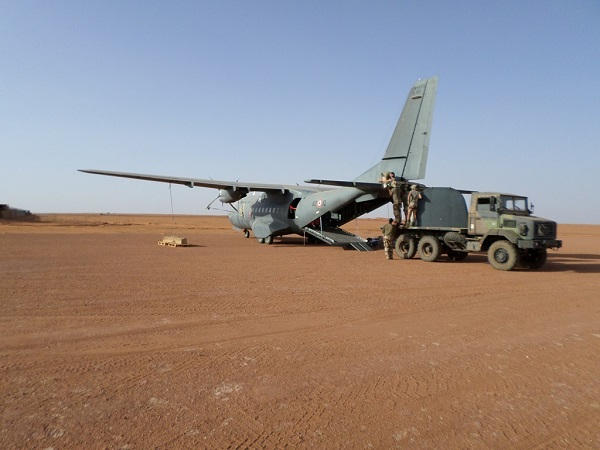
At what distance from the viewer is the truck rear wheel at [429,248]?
46.0ft

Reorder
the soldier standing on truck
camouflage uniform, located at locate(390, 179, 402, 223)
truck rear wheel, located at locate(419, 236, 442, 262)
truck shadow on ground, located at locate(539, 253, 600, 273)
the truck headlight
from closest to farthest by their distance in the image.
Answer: the truck headlight < truck shadow on ground, located at locate(539, 253, 600, 273) < truck rear wheel, located at locate(419, 236, 442, 262) < the soldier standing on truck < camouflage uniform, located at locate(390, 179, 402, 223)

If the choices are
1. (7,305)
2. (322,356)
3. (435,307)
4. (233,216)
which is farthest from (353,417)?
(233,216)

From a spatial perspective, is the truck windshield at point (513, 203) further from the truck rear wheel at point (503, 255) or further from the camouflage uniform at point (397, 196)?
the camouflage uniform at point (397, 196)

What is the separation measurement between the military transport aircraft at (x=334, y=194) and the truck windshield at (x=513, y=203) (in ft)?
12.7

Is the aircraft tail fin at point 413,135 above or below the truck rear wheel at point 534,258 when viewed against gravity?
above

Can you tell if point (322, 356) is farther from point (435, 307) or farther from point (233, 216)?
point (233, 216)

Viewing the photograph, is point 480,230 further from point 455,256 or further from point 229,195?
point 229,195

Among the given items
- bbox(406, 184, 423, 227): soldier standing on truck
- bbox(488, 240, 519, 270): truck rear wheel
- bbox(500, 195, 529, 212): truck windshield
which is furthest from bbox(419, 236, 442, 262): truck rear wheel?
bbox(500, 195, 529, 212): truck windshield

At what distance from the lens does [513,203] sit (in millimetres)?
12734

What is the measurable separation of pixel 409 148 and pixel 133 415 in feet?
49.4

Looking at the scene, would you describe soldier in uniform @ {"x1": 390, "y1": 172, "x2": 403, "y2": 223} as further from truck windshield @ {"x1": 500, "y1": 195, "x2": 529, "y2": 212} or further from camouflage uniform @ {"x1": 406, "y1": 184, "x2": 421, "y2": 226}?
truck windshield @ {"x1": 500, "y1": 195, "x2": 529, "y2": 212}

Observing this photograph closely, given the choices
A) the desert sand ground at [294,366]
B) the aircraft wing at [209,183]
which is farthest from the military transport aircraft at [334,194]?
the desert sand ground at [294,366]

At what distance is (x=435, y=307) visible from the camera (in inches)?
280

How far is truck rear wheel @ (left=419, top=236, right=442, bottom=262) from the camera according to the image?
1402 centimetres
